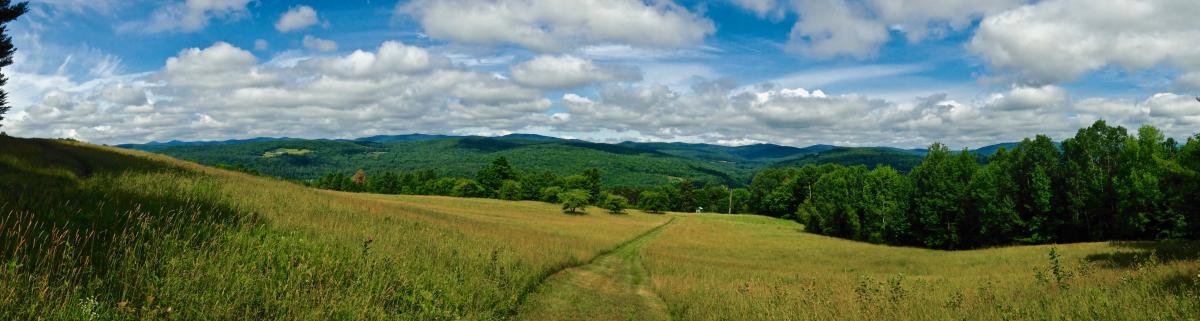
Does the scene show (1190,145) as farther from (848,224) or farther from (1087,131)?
(848,224)

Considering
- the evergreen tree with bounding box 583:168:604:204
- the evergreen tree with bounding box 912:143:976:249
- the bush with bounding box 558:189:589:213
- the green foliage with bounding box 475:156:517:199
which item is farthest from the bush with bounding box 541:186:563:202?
the evergreen tree with bounding box 912:143:976:249

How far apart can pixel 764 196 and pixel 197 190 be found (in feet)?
364

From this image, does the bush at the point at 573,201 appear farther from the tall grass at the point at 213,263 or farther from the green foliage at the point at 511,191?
the tall grass at the point at 213,263

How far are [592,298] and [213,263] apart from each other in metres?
9.01

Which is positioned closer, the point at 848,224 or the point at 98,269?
the point at 98,269

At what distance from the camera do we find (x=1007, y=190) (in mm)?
54469

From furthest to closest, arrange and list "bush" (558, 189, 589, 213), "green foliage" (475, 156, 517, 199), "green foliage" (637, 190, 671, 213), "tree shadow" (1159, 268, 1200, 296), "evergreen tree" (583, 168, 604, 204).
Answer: "green foliage" (475, 156, 517, 199), "evergreen tree" (583, 168, 604, 204), "green foliage" (637, 190, 671, 213), "bush" (558, 189, 589, 213), "tree shadow" (1159, 268, 1200, 296)

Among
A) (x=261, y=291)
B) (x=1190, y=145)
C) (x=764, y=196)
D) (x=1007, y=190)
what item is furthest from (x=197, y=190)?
(x=764, y=196)

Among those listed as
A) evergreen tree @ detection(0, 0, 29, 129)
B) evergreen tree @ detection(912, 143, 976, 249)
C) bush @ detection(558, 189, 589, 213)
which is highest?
evergreen tree @ detection(0, 0, 29, 129)

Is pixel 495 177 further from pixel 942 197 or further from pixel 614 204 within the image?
pixel 942 197

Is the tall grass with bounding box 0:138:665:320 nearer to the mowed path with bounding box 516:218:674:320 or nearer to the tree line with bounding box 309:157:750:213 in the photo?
the mowed path with bounding box 516:218:674:320

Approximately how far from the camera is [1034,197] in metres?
52.8

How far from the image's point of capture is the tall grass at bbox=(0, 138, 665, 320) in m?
6.44

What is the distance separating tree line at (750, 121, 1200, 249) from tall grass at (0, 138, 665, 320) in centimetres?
4955
